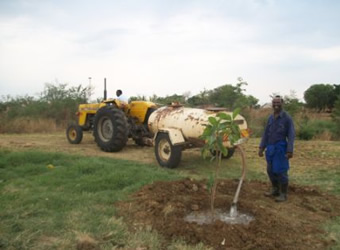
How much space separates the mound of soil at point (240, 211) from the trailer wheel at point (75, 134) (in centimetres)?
587

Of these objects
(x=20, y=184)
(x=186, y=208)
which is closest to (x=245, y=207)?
(x=186, y=208)

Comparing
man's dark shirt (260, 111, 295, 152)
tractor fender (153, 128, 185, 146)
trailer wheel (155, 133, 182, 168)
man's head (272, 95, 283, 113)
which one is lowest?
trailer wheel (155, 133, 182, 168)

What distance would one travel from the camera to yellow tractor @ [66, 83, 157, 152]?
9.12m

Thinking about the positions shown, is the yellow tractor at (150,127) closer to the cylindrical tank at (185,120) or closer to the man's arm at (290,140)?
the cylindrical tank at (185,120)

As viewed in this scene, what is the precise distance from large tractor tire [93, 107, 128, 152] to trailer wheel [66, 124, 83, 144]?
1.35 metres

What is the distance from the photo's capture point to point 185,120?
24.7ft

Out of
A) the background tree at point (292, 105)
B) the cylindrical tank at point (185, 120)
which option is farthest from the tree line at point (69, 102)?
the cylindrical tank at point (185, 120)

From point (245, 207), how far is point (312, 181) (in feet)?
8.50

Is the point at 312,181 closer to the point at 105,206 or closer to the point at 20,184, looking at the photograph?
the point at 105,206

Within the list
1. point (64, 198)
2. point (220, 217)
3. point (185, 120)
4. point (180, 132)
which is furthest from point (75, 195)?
point (185, 120)

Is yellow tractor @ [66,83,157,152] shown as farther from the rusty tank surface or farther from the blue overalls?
the blue overalls

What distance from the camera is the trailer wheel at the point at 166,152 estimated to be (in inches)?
292

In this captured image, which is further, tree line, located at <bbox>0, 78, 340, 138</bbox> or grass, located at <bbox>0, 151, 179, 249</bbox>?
tree line, located at <bbox>0, 78, 340, 138</bbox>

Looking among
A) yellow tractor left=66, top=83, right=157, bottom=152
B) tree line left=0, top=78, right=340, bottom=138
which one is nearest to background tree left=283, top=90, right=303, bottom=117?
tree line left=0, top=78, right=340, bottom=138
